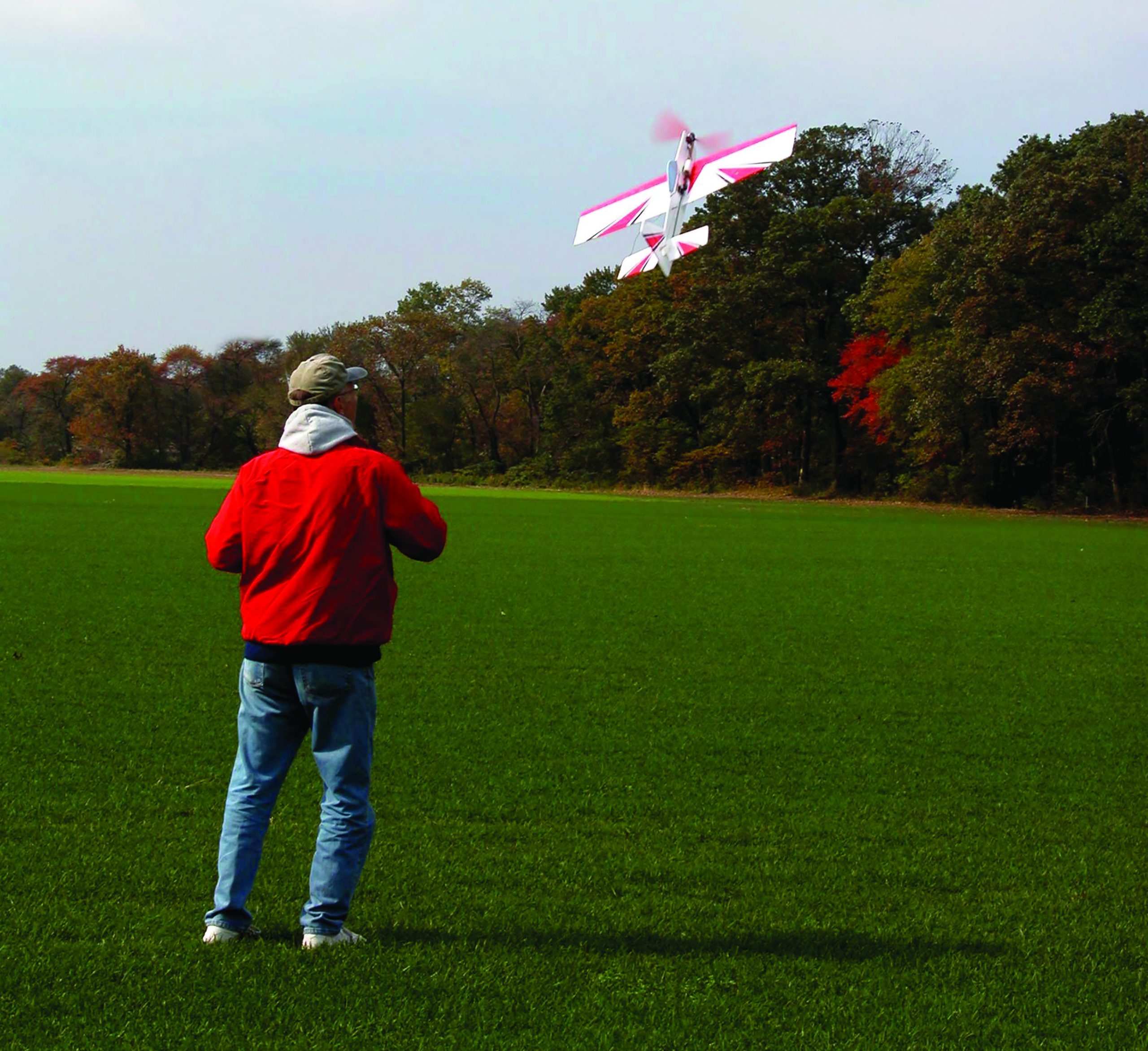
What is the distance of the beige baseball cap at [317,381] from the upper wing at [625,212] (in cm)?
1839

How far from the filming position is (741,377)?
2370 inches

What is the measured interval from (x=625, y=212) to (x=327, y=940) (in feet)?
66.0

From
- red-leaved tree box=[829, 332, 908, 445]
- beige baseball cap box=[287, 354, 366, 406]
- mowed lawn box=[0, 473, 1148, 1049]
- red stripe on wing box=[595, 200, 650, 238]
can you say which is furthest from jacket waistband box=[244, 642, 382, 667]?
red-leaved tree box=[829, 332, 908, 445]

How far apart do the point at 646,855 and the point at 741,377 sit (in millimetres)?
56352

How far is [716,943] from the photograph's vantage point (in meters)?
4.04

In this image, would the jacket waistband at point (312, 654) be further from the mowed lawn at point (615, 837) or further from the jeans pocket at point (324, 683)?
the mowed lawn at point (615, 837)

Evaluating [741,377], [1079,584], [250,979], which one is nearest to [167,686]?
[250,979]

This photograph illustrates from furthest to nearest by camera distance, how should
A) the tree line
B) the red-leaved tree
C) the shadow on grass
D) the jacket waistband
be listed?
1. the red-leaved tree
2. the tree line
3. the shadow on grass
4. the jacket waistband

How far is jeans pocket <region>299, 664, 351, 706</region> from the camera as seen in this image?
3.66 meters

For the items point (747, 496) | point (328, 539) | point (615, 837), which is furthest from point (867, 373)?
point (328, 539)

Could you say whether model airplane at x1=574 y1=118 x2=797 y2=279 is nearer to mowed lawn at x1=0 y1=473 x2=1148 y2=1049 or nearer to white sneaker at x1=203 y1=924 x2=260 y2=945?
mowed lawn at x1=0 y1=473 x2=1148 y2=1049

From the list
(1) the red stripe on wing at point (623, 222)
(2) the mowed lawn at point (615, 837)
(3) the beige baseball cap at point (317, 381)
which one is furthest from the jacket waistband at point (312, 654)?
(1) the red stripe on wing at point (623, 222)

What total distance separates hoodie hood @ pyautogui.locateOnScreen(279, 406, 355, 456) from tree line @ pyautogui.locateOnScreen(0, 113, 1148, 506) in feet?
53.3

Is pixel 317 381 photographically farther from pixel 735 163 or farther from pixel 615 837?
pixel 735 163
